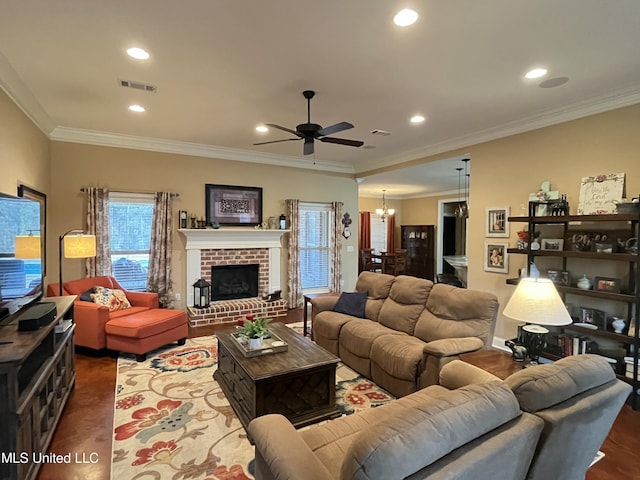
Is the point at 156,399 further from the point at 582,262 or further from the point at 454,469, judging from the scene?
the point at 582,262

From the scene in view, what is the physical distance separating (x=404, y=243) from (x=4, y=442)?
10.7m

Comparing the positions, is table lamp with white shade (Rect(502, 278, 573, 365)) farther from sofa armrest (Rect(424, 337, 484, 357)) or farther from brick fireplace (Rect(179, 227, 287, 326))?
brick fireplace (Rect(179, 227, 287, 326))

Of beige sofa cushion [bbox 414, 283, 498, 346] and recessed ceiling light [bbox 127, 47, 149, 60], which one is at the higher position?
recessed ceiling light [bbox 127, 47, 149, 60]

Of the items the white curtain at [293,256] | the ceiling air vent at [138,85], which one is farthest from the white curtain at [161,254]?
the ceiling air vent at [138,85]

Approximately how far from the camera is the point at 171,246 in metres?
5.59

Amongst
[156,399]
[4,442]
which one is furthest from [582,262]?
[4,442]

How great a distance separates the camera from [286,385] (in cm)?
265

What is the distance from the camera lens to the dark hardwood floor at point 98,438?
86.2 inches

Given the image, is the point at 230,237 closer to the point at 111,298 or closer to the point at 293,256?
the point at 293,256

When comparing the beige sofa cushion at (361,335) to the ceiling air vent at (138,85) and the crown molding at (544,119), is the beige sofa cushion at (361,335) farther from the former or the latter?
the ceiling air vent at (138,85)

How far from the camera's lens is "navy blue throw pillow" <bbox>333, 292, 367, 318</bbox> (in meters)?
4.21

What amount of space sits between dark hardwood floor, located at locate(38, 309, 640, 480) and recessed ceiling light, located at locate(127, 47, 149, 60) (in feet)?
9.84

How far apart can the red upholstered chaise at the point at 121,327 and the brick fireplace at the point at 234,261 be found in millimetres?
1139

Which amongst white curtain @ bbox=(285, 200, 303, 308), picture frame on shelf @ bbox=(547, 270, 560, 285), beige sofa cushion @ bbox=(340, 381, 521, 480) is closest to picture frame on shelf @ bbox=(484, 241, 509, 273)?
picture frame on shelf @ bbox=(547, 270, 560, 285)
